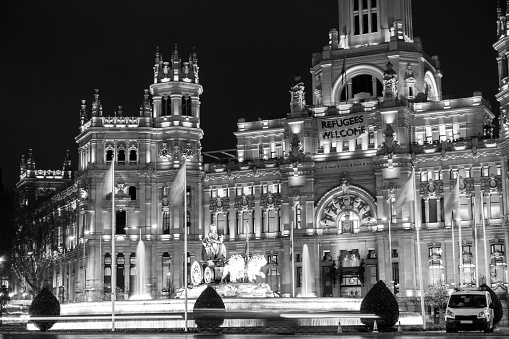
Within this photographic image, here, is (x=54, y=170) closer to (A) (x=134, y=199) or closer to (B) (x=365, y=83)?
(A) (x=134, y=199)

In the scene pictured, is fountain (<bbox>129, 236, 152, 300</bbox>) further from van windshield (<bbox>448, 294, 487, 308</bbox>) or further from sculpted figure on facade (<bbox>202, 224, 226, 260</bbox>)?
van windshield (<bbox>448, 294, 487, 308</bbox>)

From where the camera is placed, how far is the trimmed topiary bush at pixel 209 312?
59.6 m

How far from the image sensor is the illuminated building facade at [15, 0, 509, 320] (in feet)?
383

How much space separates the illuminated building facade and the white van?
52649 mm

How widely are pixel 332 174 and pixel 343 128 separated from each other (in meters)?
6.15

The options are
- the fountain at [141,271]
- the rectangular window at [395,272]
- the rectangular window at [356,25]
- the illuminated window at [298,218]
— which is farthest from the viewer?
the rectangular window at [356,25]

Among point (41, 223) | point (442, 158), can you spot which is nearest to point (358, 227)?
point (442, 158)

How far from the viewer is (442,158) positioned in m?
119

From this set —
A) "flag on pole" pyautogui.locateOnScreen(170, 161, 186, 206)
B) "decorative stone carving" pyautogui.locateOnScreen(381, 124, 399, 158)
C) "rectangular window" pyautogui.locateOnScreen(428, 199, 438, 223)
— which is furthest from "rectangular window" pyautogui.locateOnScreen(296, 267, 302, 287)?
"flag on pole" pyautogui.locateOnScreen(170, 161, 186, 206)

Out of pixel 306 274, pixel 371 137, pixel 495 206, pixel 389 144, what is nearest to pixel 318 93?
pixel 371 137

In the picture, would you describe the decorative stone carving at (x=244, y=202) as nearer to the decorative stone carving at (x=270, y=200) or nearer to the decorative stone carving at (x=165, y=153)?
the decorative stone carving at (x=270, y=200)

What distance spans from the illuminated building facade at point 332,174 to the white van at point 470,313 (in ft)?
173

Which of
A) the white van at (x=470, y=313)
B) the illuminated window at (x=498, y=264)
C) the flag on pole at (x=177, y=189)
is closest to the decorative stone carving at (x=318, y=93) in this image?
the illuminated window at (x=498, y=264)

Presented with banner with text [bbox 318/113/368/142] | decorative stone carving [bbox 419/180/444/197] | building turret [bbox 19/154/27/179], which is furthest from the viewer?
building turret [bbox 19/154/27/179]
